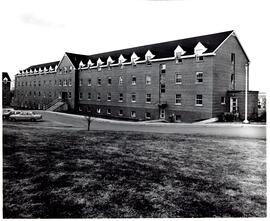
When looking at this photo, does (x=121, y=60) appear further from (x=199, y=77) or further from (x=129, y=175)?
(x=129, y=175)

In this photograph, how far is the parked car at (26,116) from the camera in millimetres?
4609

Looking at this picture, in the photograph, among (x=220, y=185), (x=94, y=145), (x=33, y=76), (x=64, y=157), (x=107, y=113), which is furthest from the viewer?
(x=107, y=113)

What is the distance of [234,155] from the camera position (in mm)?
4598

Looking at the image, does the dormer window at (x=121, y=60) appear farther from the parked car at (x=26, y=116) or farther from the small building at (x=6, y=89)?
the small building at (x=6, y=89)

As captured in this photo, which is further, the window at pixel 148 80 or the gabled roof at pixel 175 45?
the window at pixel 148 80

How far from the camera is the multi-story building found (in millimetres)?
6078

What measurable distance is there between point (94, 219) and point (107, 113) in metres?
3.55

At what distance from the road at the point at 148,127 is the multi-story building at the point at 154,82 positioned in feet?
1.30

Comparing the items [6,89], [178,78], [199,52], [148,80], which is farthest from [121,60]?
[6,89]

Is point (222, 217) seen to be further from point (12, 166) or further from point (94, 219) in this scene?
point (12, 166)

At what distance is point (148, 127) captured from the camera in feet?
19.8

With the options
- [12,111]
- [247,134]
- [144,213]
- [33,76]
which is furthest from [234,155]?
[33,76]

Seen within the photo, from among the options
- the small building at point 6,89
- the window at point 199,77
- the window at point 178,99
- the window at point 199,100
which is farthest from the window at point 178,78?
the small building at point 6,89

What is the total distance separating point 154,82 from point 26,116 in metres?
8.40
